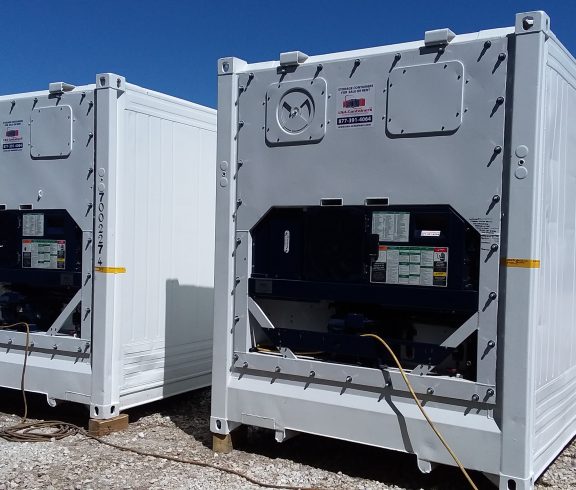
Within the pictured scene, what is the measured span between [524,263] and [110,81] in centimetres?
354

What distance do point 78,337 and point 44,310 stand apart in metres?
0.66

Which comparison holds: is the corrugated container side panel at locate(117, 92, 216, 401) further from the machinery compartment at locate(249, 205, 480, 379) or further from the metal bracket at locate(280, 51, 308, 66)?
the metal bracket at locate(280, 51, 308, 66)

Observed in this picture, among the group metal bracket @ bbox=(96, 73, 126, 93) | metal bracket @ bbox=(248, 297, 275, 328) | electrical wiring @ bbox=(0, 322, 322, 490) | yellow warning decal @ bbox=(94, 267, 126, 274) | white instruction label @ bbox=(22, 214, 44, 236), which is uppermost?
metal bracket @ bbox=(96, 73, 126, 93)

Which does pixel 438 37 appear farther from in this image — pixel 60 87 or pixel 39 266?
pixel 39 266

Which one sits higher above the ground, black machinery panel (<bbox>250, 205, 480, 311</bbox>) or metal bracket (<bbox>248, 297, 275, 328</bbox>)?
black machinery panel (<bbox>250, 205, 480, 311</bbox>)

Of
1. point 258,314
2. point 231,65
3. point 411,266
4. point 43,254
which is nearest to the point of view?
point 411,266

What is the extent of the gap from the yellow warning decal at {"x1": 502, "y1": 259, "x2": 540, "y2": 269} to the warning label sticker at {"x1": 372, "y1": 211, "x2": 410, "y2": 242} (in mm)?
645

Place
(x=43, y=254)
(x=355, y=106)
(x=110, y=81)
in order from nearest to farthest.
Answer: (x=355, y=106) < (x=110, y=81) < (x=43, y=254)

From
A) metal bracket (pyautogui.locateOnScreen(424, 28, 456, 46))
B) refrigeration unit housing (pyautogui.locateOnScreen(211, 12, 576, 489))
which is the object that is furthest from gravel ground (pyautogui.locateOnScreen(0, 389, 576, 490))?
metal bracket (pyautogui.locateOnScreen(424, 28, 456, 46))

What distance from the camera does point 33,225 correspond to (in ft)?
19.8

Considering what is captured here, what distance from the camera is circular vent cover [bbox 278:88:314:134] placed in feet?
15.6

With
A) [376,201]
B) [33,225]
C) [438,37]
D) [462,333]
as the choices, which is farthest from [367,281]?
[33,225]

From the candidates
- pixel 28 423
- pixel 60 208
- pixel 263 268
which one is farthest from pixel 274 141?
pixel 28 423

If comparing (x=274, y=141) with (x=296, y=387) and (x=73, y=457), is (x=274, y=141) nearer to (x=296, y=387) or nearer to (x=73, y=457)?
(x=296, y=387)
